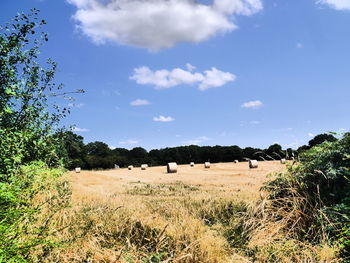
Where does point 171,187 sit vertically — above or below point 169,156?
below

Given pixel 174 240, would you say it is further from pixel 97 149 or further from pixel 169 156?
pixel 97 149

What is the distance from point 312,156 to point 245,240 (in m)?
3.13

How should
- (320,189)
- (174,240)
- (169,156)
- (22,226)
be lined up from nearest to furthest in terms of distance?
1. (22,226)
2. (174,240)
3. (320,189)
4. (169,156)

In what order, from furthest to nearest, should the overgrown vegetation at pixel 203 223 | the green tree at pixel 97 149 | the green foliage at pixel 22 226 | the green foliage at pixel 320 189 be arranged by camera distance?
the green tree at pixel 97 149, the green foliage at pixel 320 189, the overgrown vegetation at pixel 203 223, the green foliage at pixel 22 226

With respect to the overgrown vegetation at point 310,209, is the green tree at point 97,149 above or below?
above

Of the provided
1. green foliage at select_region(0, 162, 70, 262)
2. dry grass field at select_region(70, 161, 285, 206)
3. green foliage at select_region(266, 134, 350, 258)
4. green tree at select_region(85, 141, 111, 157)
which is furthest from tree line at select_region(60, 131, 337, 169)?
green foliage at select_region(0, 162, 70, 262)

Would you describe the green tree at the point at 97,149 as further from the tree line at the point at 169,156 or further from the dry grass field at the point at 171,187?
the dry grass field at the point at 171,187

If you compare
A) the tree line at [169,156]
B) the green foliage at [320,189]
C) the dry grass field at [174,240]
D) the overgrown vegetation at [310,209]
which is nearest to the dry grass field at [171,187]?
the green foliage at [320,189]

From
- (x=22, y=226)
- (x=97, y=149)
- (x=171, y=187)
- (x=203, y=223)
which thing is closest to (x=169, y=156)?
(x=97, y=149)

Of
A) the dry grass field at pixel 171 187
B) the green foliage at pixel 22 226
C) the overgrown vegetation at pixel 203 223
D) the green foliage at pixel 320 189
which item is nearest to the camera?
the green foliage at pixel 22 226

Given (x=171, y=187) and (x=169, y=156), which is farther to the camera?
(x=169, y=156)

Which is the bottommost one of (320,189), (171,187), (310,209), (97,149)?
(171,187)

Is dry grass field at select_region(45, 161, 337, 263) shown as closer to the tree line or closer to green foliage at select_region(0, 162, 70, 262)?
green foliage at select_region(0, 162, 70, 262)

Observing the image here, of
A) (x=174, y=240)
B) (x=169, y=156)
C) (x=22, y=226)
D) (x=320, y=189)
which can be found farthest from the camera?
(x=169, y=156)
